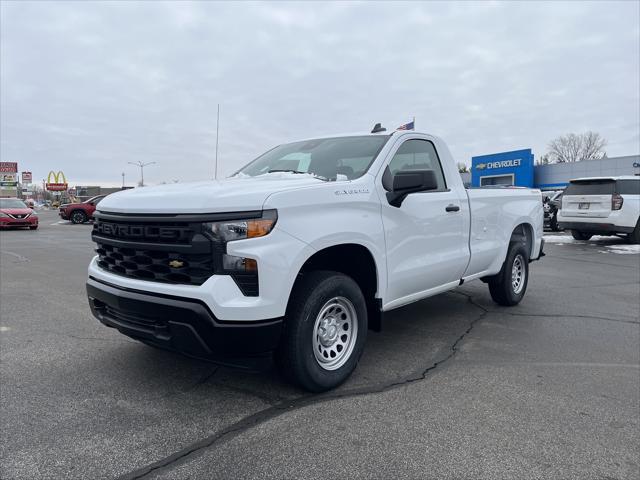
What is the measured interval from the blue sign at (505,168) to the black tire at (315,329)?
3979cm

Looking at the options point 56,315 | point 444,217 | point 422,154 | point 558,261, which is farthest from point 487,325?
point 558,261

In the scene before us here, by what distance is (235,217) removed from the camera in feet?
9.68

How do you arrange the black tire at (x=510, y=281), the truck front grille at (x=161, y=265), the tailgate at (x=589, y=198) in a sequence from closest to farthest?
the truck front grille at (x=161, y=265) < the black tire at (x=510, y=281) < the tailgate at (x=589, y=198)

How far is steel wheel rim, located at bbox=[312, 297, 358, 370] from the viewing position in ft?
11.4

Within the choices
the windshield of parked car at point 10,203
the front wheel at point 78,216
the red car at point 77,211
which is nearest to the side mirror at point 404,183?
the windshield of parked car at point 10,203

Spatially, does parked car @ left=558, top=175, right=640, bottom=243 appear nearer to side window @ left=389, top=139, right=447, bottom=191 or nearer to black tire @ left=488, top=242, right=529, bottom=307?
black tire @ left=488, top=242, right=529, bottom=307

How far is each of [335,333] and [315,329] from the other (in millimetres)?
344

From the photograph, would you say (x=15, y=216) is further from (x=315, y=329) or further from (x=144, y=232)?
(x=315, y=329)

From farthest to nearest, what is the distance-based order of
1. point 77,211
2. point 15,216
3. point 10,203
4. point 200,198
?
point 77,211
point 10,203
point 15,216
point 200,198

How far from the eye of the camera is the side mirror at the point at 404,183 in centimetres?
372

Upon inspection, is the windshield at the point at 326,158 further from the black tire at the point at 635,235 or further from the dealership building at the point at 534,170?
the dealership building at the point at 534,170

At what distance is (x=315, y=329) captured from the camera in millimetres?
3352

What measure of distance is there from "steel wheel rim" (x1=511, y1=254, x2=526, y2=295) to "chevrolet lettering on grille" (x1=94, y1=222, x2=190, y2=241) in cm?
461

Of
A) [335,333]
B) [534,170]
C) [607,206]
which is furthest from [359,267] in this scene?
[534,170]
